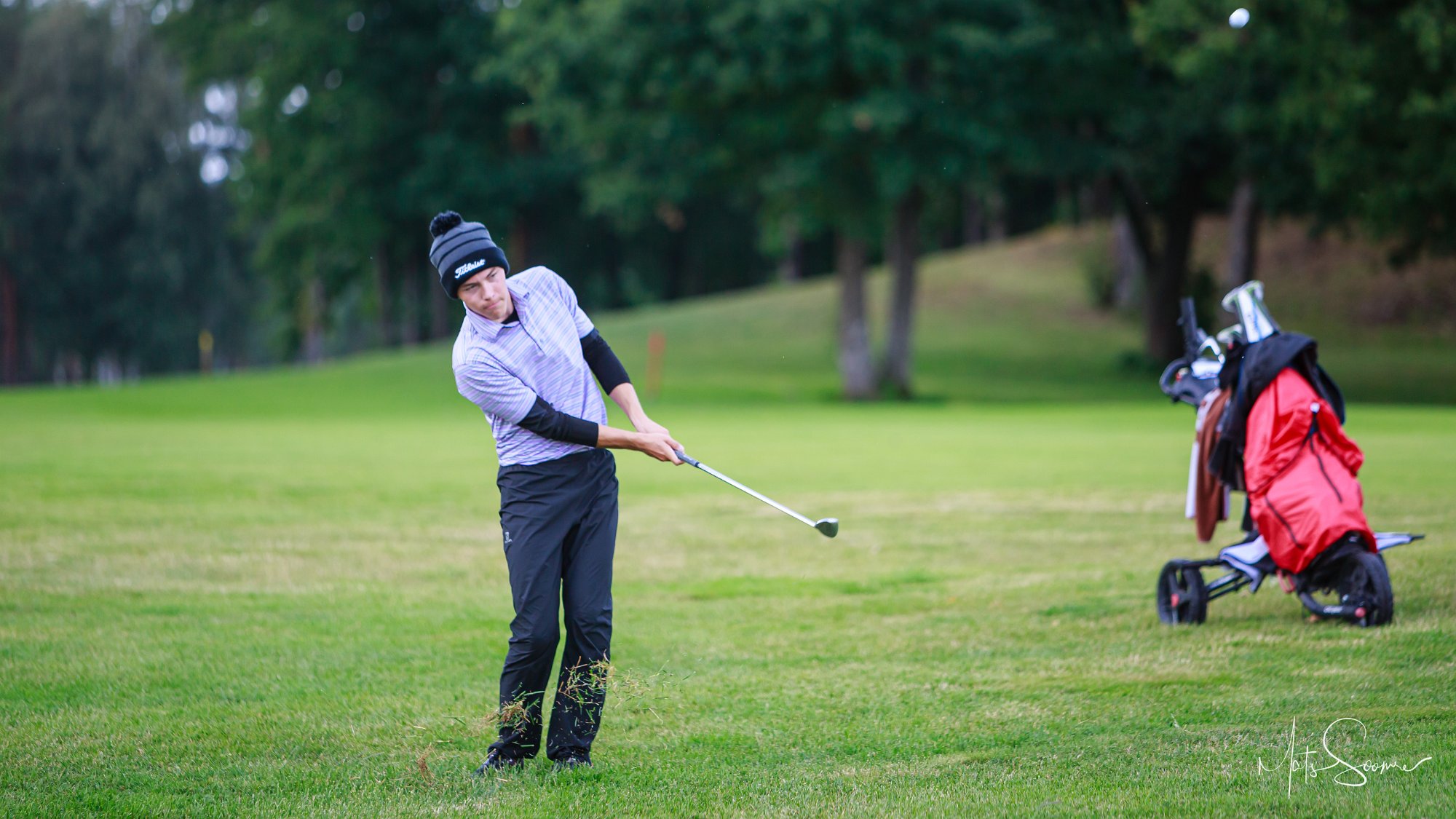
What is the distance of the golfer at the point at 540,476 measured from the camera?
580 cm

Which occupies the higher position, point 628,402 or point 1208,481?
point 628,402

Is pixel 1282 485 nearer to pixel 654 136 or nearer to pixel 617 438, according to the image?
pixel 617 438

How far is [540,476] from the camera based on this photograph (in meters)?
5.93

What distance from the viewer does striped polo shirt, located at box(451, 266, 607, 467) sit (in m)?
5.82

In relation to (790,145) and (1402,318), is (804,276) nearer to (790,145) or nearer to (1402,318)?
(1402,318)

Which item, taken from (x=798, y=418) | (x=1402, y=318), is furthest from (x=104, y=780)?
(x=1402, y=318)

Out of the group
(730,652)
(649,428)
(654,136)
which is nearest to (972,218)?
(654,136)

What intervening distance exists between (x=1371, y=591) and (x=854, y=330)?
31031 millimetres

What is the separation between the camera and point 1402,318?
53375mm

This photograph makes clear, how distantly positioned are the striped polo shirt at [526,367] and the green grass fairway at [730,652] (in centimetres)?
132

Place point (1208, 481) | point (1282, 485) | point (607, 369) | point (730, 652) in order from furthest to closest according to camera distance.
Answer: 1. point (1208, 481)
2. point (730, 652)
3. point (1282, 485)
4. point (607, 369)

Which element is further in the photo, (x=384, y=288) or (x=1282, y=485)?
(x=384, y=288)

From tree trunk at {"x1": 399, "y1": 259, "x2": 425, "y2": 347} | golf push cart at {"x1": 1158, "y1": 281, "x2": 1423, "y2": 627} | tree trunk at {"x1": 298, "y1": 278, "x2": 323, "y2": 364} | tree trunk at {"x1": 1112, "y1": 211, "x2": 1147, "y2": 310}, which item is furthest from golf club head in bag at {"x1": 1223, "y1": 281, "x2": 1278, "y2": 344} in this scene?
tree trunk at {"x1": 298, "y1": 278, "x2": 323, "y2": 364}

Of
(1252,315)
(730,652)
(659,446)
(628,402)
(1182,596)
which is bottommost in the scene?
(730,652)
